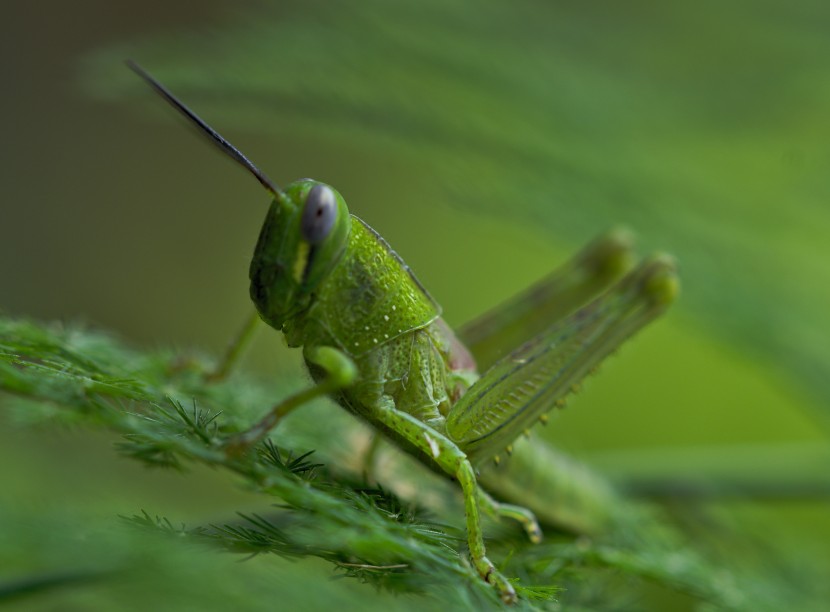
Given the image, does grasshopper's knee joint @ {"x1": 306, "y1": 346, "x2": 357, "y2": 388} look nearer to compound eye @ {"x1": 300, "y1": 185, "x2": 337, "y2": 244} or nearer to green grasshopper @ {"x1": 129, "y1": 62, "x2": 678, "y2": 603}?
green grasshopper @ {"x1": 129, "y1": 62, "x2": 678, "y2": 603}

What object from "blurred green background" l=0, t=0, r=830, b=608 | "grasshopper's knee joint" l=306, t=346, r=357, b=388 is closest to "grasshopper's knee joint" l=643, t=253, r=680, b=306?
"blurred green background" l=0, t=0, r=830, b=608

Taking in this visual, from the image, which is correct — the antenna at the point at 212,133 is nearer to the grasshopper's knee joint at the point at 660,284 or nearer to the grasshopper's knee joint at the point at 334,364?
the grasshopper's knee joint at the point at 334,364

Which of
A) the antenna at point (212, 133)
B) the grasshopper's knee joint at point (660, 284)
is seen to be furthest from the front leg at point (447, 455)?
the grasshopper's knee joint at point (660, 284)

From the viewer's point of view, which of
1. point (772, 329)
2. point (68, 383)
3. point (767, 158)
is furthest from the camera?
point (767, 158)

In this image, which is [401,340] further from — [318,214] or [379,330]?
[318,214]

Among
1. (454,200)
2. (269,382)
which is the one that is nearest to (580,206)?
(454,200)

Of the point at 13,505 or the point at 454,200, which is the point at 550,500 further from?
the point at 13,505

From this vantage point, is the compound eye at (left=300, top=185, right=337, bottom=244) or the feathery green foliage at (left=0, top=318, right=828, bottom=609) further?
the compound eye at (left=300, top=185, right=337, bottom=244)

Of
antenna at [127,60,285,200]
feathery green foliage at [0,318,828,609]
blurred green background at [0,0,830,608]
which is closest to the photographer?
feathery green foliage at [0,318,828,609]

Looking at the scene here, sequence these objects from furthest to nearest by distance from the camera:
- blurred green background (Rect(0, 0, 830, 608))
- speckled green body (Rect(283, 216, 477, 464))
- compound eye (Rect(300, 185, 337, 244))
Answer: blurred green background (Rect(0, 0, 830, 608)) < speckled green body (Rect(283, 216, 477, 464)) < compound eye (Rect(300, 185, 337, 244))
